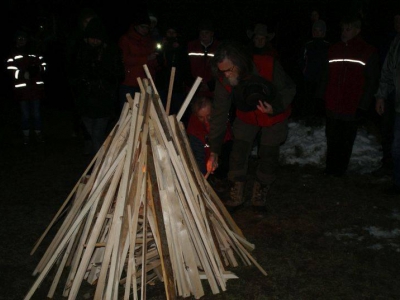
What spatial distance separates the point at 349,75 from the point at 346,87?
5.7 inches

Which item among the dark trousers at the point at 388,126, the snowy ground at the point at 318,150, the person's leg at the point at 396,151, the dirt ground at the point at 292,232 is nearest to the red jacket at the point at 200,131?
the dirt ground at the point at 292,232

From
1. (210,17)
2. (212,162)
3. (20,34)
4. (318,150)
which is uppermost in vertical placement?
(210,17)

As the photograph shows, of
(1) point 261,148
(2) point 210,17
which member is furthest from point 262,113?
(2) point 210,17

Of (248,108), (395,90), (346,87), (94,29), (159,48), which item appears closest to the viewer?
(248,108)

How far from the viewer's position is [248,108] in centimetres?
437

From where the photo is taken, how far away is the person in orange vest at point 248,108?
163 inches

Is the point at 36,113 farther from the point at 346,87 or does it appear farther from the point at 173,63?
the point at 346,87

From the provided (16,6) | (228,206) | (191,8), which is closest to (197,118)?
Result: (228,206)

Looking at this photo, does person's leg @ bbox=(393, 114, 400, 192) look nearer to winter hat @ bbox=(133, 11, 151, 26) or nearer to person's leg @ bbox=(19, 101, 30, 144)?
winter hat @ bbox=(133, 11, 151, 26)

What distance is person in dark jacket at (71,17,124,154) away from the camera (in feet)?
18.5

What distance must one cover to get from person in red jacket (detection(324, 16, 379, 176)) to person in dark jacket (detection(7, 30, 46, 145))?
455 cm

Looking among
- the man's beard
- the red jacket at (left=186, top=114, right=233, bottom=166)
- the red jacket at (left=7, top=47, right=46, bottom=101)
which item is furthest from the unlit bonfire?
the red jacket at (left=7, top=47, right=46, bottom=101)

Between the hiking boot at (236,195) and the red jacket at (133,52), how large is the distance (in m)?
2.20

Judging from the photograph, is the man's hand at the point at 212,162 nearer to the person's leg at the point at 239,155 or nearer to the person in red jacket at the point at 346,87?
the person's leg at the point at 239,155
